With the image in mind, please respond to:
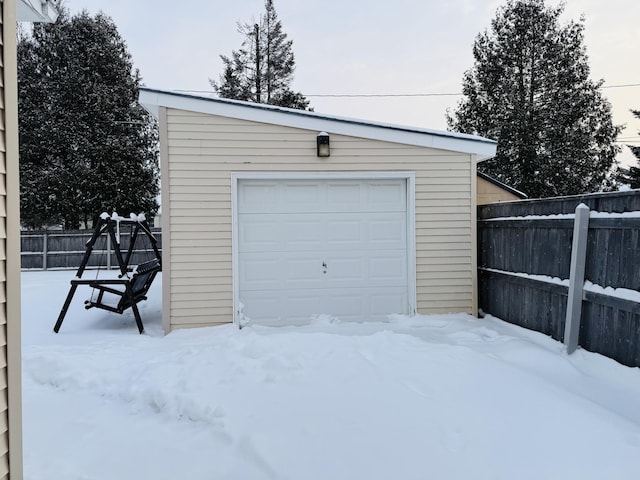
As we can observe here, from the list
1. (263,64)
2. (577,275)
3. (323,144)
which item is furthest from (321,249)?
(263,64)

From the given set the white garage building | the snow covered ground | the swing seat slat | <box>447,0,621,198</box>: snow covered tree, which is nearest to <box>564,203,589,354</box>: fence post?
the snow covered ground

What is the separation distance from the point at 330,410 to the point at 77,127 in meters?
17.6

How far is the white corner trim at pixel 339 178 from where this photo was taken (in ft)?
21.3

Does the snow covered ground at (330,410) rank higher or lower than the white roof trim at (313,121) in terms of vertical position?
lower

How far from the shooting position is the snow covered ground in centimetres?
278

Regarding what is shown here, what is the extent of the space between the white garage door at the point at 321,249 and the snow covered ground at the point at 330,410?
125cm

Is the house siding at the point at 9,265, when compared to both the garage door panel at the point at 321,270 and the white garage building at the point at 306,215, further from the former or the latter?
the garage door panel at the point at 321,270

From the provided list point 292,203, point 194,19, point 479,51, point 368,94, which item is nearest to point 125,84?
point 194,19

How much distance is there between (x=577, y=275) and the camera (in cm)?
471

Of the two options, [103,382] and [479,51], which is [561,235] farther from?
[479,51]

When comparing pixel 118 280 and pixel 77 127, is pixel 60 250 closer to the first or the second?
pixel 77 127

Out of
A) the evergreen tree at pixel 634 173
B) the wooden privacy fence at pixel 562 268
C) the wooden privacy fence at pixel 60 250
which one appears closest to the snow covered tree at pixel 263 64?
the wooden privacy fence at pixel 60 250

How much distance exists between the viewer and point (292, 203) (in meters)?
6.72

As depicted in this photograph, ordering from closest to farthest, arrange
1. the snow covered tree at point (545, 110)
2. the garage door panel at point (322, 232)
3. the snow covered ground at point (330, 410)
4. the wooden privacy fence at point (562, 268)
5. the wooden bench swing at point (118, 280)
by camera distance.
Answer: the snow covered ground at point (330, 410)
the wooden privacy fence at point (562, 268)
the wooden bench swing at point (118, 280)
the garage door panel at point (322, 232)
the snow covered tree at point (545, 110)
